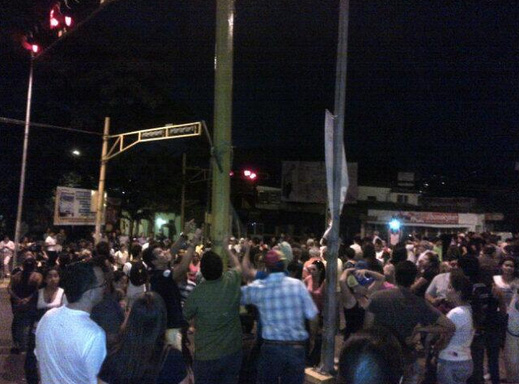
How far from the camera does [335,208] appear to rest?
8461 mm

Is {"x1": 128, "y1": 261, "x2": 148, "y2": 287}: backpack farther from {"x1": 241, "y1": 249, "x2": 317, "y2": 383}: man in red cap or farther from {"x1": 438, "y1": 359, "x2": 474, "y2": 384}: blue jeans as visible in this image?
{"x1": 438, "y1": 359, "x2": 474, "y2": 384}: blue jeans

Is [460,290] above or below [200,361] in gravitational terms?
above

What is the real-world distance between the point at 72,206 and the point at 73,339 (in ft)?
76.4

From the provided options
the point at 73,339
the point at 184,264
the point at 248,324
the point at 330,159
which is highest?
the point at 330,159

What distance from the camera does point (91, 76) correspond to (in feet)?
104

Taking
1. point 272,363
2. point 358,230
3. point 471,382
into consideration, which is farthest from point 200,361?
point 358,230

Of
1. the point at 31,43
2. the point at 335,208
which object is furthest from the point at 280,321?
the point at 31,43

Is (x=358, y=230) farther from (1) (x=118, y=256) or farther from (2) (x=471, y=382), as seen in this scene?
(2) (x=471, y=382)

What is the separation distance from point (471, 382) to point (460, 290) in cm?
228

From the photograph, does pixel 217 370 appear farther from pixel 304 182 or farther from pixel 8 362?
pixel 304 182

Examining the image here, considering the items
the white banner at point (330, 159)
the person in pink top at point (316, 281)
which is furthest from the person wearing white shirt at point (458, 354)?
the person in pink top at point (316, 281)

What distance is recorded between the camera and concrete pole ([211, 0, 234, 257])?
21.0ft

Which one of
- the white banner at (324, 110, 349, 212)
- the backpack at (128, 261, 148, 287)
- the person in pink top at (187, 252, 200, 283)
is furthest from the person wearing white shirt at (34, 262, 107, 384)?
the person in pink top at (187, 252, 200, 283)

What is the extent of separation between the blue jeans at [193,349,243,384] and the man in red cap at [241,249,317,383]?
0.85 ft
